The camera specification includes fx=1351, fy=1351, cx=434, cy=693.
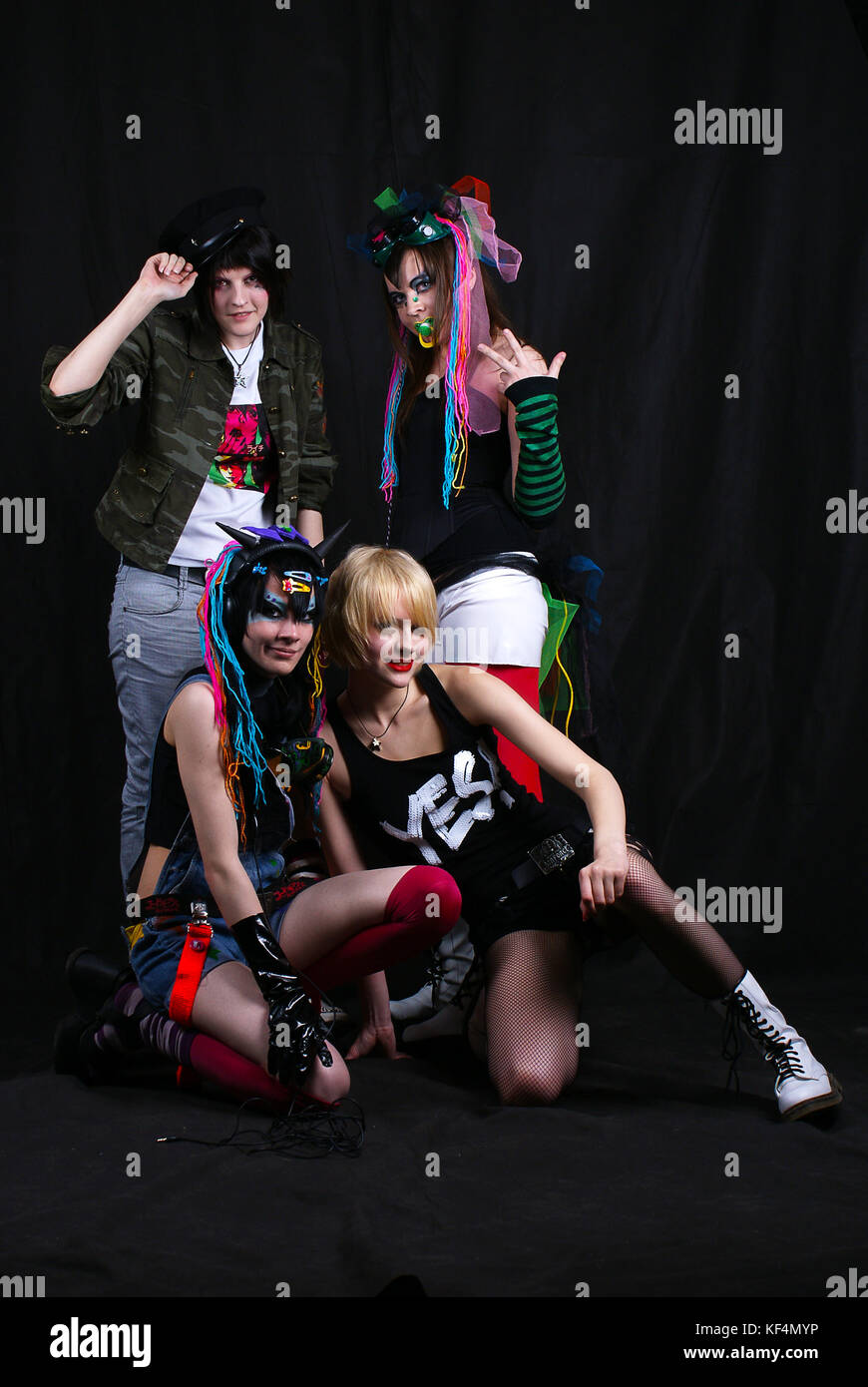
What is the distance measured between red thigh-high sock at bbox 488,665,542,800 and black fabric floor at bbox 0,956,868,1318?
0.64 m

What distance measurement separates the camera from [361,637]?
271 centimetres

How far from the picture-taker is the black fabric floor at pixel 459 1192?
1891mm

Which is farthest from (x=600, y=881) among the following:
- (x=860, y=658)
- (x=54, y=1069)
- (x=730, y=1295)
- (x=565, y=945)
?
(x=860, y=658)

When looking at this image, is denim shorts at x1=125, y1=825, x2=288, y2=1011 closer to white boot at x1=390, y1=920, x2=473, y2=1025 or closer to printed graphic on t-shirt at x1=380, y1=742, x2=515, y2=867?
printed graphic on t-shirt at x1=380, y1=742, x2=515, y2=867

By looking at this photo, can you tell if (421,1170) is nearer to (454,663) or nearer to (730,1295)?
(730,1295)

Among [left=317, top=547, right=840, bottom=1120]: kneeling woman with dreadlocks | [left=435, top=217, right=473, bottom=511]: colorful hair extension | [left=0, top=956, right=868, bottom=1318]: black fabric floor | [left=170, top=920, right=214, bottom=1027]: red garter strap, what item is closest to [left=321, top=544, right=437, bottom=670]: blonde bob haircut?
[left=317, top=547, right=840, bottom=1120]: kneeling woman with dreadlocks

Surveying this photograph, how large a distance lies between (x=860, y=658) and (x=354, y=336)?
1708 millimetres

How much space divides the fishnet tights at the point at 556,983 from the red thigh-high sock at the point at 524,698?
0.43m

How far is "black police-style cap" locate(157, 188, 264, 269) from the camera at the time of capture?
2.87 metres

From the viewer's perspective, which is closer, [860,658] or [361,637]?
[361,637]

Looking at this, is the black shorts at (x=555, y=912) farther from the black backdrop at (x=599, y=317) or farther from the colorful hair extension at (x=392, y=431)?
the black backdrop at (x=599, y=317)

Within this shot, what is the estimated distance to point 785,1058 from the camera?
256 cm

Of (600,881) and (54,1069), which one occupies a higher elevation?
(600,881)

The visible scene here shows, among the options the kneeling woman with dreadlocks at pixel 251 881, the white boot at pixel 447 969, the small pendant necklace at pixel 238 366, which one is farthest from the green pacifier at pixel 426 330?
the white boot at pixel 447 969
